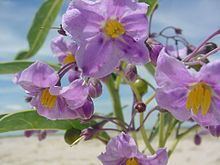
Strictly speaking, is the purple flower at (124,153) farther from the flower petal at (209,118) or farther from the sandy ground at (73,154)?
the sandy ground at (73,154)

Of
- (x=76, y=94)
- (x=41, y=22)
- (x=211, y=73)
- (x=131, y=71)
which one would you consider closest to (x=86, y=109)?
(x=76, y=94)

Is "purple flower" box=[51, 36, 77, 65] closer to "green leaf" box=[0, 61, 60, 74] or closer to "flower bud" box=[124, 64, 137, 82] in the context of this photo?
"green leaf" box=[0, 61, 60, 74]

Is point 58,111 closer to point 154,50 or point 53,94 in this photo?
point 53,94

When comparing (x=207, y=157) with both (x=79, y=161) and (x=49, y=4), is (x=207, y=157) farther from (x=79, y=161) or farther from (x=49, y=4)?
(x=49, y=4)

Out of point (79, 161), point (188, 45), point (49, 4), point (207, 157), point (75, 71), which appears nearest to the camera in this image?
point (75, 71)

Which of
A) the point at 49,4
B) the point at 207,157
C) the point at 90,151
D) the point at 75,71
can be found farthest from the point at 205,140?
the point at 75,71
